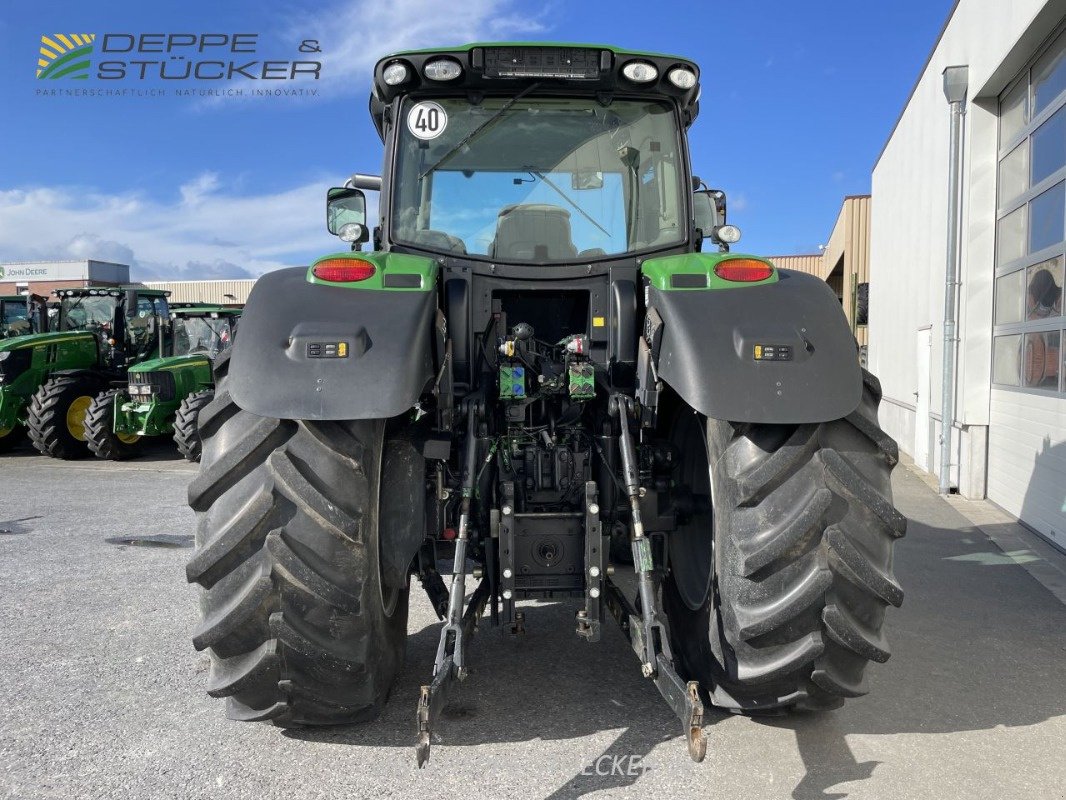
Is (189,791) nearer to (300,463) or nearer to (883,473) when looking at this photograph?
(300,463)

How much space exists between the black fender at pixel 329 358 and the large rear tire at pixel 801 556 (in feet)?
3.42

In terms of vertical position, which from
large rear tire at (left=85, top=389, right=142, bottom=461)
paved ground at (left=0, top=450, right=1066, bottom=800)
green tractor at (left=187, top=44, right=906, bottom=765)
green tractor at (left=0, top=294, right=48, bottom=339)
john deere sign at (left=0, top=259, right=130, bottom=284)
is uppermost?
john deere sign at (left=0, top=259, right=130, bottom=284)

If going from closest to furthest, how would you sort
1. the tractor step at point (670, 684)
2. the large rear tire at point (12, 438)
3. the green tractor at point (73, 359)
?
the tractor step at point (670, 684)
the green tractor at point (73, 359)
the large rear tire at point (12, 438)

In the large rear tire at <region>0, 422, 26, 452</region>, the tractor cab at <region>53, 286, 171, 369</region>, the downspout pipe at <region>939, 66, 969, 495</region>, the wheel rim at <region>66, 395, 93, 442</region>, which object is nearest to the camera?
the downspout pipe at <region>939, 66, 969, 495</region>

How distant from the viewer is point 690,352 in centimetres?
267

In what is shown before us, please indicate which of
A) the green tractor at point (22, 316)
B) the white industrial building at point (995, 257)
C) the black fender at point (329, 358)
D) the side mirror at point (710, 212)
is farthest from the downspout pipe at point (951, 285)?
the green tractor at point (22, 316)

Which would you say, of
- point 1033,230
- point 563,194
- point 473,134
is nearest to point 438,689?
point 563,194

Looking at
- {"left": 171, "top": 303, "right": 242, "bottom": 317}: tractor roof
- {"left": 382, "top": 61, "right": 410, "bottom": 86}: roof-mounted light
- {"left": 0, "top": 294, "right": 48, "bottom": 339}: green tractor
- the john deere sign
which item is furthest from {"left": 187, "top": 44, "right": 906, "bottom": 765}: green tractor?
the john deere sign

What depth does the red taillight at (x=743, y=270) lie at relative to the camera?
9.78 ft

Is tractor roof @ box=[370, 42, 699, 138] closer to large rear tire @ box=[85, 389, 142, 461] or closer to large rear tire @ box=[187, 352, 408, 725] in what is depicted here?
large rear tire @ box=[187, 352, 408, 725]

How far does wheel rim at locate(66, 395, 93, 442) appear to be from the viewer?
1216 centimetres

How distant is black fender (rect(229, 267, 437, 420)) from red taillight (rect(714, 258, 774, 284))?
1.08 metres

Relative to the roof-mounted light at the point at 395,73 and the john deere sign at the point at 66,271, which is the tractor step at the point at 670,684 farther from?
the john deere sign at the point at 66,271

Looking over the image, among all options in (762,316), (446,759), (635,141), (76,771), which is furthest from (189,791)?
(635,141)
